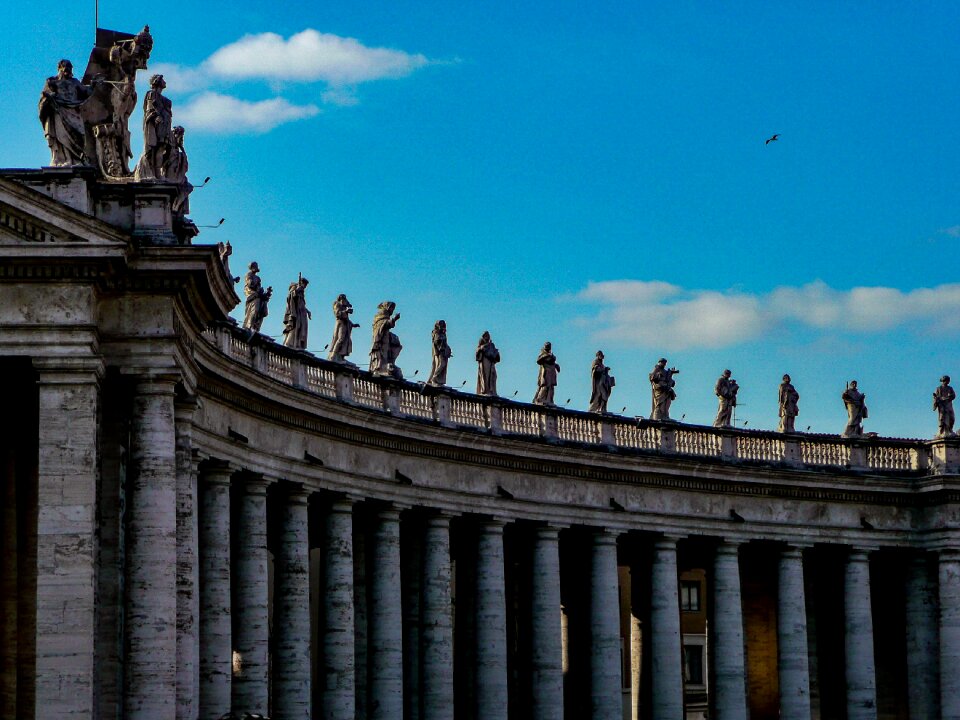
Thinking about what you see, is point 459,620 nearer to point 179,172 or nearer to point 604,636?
point 604,636

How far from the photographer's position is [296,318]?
291 ft

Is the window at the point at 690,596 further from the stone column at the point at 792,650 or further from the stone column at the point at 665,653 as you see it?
the stone column at the point at 665,653

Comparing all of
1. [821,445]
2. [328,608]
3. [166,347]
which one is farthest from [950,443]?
[166,347]

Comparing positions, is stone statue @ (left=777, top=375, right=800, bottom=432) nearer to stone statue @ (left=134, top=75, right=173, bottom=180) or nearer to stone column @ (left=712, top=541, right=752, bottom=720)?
stone column @ (left=712, top=541, right=752, bottom=720)

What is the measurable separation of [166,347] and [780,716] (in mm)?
51838

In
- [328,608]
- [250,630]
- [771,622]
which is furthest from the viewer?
[771,622]

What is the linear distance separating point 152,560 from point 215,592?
463 inches

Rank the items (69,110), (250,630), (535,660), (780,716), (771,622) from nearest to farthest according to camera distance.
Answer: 1. (69,110)
2. (250,630)
3. (535,660)
4. (780,716)
5. (771,622)

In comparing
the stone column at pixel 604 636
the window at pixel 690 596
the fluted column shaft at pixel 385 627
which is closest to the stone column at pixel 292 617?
the fluted column shaft at pixel 385 627

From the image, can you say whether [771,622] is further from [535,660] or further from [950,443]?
[535,660]

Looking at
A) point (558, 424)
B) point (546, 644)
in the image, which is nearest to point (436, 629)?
point (546, 644)

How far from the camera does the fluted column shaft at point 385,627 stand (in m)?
88.8

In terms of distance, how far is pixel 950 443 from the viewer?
11312 cm

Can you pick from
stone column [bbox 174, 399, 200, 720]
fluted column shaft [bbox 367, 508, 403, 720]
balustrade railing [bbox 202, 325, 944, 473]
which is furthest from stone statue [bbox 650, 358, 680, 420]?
stone column [bbox 174, 399, 200, 720]
